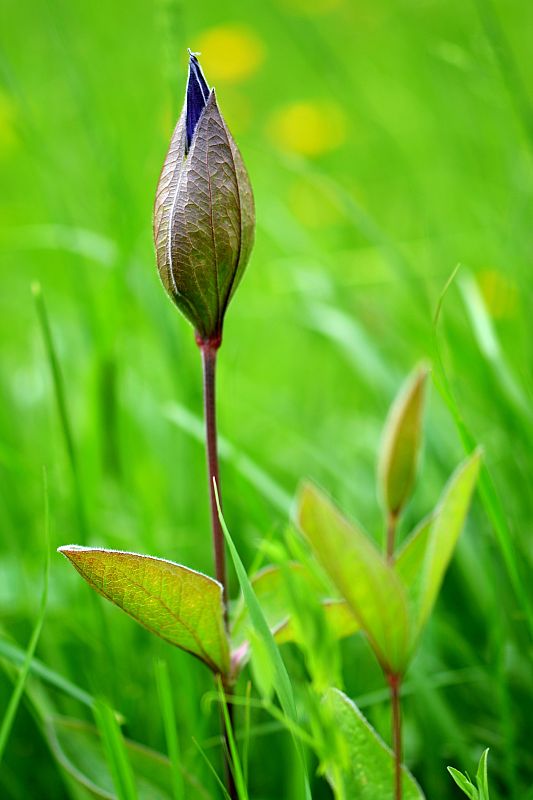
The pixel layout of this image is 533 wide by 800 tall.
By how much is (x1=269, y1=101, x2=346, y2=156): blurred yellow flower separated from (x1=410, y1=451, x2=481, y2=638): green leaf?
7.23 feet

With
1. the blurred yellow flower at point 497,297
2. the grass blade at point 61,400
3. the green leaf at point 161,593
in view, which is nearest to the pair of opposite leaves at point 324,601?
the green leaf at point 161,593

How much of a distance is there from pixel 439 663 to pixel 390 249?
46 cm

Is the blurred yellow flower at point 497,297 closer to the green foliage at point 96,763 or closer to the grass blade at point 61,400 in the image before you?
the grass blade at point 61,400

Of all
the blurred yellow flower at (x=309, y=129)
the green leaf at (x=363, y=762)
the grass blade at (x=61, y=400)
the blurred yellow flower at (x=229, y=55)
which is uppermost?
the blurred yellow flower at (x=229, y=55)

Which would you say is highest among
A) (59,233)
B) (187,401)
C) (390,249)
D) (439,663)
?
(59,233)

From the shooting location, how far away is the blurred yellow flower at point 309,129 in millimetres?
2619

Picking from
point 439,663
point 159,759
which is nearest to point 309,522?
point 159,759

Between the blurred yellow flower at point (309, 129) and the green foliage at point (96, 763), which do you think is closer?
the green foliage at point (96, 763)

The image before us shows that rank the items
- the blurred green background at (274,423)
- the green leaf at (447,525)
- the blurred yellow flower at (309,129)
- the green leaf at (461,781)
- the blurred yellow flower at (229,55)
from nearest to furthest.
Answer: the green leaf at (461,781)
the green leaf at (447,525)
the blurred green background at (274,423)
the blurred yellow flower at (309,129)
the blurred yellow flower at (229,55)

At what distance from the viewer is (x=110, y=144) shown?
980mm

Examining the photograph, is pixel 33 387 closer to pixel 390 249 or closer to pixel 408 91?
pixel 390 249

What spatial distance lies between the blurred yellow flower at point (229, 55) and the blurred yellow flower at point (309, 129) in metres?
0.48

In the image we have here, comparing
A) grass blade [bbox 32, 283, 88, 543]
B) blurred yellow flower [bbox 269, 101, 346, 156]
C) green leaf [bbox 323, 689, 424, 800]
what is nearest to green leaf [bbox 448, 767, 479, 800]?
green leaf [bbox 323, 689, 424, 800]

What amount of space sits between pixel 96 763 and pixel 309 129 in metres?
2.35
